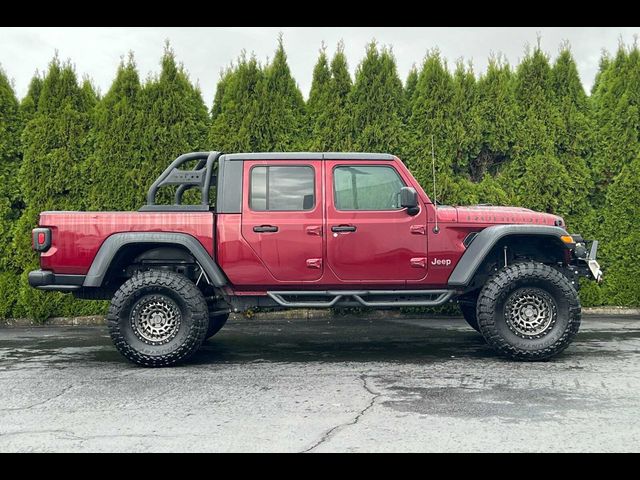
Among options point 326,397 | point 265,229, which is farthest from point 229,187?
point 326,397

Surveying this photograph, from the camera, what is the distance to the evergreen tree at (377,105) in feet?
32.1

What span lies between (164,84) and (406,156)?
13.2 ft

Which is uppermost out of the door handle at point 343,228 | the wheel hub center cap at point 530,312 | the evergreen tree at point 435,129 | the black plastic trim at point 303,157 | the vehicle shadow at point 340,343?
the evergreen tree at point 435,129

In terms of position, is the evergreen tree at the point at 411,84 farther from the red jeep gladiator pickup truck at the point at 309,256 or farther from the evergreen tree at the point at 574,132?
the red jeep gladiator pickup truck at the point at 309,256

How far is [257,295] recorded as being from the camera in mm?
6336

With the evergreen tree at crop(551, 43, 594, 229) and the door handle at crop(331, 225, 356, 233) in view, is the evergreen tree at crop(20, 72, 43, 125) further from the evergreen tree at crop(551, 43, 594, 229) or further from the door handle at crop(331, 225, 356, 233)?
the evergreen tree at crop(551, 43, 594, 229)

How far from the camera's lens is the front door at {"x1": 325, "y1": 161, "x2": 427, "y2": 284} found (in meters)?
6.20

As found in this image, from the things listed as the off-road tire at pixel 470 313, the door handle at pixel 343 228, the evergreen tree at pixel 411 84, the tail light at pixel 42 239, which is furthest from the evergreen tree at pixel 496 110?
the tail light at pixel 42 239

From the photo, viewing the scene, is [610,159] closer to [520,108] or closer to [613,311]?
[520,108]

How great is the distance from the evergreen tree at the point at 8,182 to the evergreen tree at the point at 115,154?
1196 mm

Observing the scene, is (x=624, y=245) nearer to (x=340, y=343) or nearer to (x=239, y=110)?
(x=340, y=343)

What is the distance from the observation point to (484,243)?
238 inches
